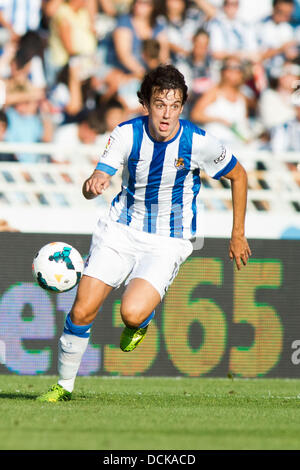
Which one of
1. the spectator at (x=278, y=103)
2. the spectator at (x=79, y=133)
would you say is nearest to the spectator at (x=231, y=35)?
the spectator at (x=278, y=103)

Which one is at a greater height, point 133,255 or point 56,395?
point 133,255

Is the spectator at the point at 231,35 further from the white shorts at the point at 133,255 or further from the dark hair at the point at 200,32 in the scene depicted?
the white shorts at the point at 133,255

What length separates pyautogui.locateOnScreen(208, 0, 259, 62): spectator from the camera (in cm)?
1360

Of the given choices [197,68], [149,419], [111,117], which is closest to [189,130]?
[149,419]

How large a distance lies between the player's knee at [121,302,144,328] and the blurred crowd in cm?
610

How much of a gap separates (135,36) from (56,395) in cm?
765

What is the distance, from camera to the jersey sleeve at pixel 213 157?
6.95m

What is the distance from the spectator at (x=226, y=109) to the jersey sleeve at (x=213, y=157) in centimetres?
592

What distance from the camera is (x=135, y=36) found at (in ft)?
43.6

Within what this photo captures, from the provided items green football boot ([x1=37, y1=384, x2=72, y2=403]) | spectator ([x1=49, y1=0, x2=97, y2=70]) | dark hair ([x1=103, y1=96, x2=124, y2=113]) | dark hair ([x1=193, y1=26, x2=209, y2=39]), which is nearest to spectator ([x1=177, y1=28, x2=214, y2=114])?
dark hair ([x1=193, y1=26, x2=209, y2=39])

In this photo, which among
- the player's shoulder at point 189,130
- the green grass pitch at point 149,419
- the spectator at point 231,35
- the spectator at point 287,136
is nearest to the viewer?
the green grass pitch at point 149,419

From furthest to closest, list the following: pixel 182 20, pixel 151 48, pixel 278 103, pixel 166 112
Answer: pixel 182 20 → pixel 278 103 → pixel 151 48 → pixel 166 112

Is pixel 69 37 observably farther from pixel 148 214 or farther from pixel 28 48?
pixel 148 214

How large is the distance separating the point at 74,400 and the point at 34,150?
540 cm
